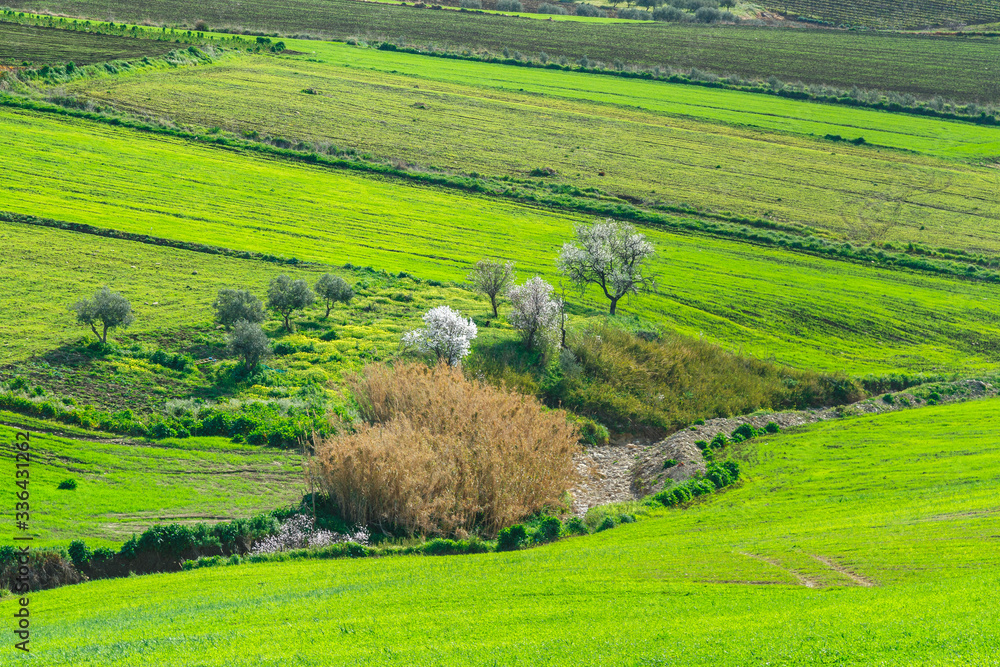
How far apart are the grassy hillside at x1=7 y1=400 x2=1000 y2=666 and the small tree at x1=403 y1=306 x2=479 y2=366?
49.5 feet

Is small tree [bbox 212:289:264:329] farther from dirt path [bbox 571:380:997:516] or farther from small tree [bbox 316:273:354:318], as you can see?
dirt path [bbox 571:380:997:516]

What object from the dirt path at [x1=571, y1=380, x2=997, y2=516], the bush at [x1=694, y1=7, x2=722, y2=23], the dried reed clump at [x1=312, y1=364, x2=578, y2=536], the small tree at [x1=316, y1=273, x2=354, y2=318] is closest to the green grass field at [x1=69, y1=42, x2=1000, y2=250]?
the dirt path at [x1=571, y1=380, x2=997, y2=516]

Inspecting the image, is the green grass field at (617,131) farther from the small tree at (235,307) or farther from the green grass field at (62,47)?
the small tree at (235,307)

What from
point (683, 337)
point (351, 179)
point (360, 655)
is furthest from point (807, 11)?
point (360, 655)

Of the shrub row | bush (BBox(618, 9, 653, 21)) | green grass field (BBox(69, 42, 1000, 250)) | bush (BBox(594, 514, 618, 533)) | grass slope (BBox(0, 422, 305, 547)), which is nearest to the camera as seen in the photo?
grass slope (BBox(0, 422, 305, 547))

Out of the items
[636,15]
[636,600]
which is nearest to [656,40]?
[636,15]

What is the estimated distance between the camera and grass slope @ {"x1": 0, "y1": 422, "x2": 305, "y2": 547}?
103ft

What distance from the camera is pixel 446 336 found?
152ft

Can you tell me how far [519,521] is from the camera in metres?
36.2

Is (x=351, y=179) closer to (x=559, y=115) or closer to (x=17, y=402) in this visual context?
(x=559, y=115)

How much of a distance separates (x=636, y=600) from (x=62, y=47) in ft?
345

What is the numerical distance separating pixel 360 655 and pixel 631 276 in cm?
4001

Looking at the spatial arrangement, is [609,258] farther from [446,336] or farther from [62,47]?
[62,47]

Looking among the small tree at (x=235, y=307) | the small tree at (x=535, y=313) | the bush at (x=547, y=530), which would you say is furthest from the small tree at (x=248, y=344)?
the bush at (x=547, y=530)
